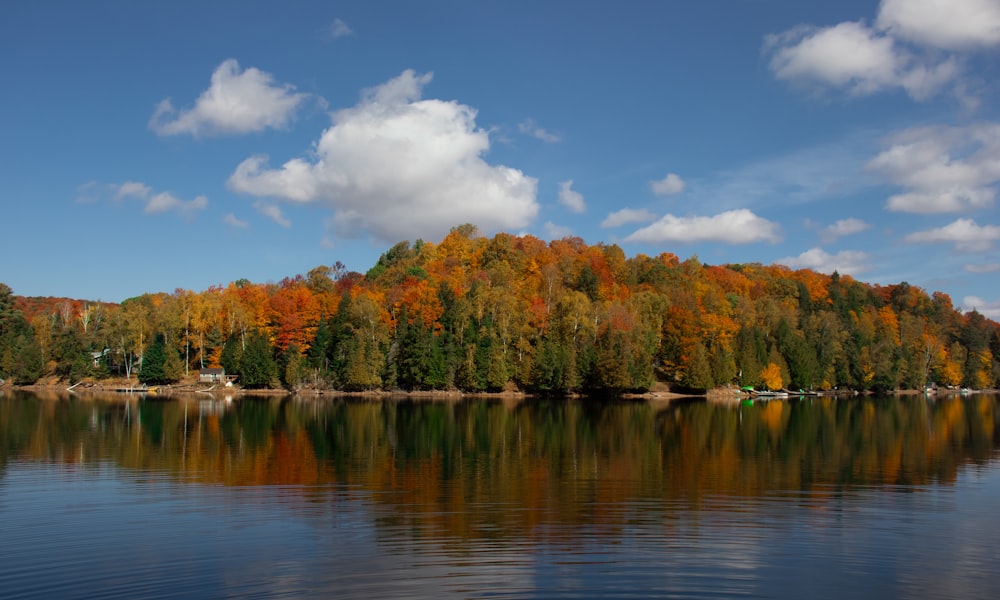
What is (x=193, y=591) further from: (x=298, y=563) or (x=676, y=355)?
(x=676, y=355)

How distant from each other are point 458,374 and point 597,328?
1903 centimetres

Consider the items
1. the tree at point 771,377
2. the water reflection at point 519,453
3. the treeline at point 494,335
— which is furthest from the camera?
the tree at point 771,377

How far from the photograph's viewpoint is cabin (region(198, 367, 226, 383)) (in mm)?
88938

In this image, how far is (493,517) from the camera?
55.8 ft

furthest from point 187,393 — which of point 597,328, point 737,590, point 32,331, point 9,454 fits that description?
point 737,590

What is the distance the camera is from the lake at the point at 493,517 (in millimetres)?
12281

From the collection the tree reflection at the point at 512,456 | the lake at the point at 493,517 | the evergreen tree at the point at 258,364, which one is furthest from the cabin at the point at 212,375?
the lake at the point at 493,517

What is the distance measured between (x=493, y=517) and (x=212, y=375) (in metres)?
81.9

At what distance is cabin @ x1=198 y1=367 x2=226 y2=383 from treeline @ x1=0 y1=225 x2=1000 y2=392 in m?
1.30

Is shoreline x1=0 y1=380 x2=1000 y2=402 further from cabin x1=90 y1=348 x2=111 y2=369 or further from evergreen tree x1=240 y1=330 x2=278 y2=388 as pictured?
cabin x1=90 y1=348 x2=111 y2=369

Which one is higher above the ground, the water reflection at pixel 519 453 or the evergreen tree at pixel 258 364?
the evergreen tree at pixel 258 364

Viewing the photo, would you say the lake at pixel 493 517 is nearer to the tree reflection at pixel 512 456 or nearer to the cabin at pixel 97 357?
the tree reflection at pixel 512 456

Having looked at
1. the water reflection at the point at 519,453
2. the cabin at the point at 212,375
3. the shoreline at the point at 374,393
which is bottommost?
the shoreline at the point at 374,393

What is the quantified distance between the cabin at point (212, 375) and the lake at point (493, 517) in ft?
180
